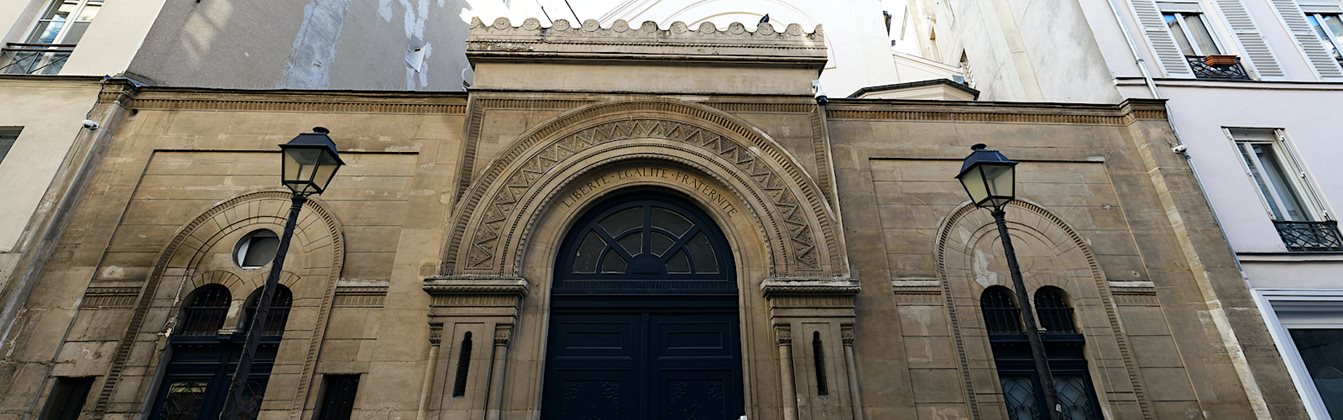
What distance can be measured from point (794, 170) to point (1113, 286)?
457cm

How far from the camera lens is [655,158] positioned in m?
8.63

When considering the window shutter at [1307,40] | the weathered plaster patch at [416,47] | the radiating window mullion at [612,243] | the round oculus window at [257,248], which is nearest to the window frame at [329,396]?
the round oculus window at [257,248]

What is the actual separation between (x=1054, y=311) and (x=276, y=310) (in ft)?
33.6

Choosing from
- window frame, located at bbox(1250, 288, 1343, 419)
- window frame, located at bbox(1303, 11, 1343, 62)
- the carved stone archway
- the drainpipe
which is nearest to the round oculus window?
the carved stone archway

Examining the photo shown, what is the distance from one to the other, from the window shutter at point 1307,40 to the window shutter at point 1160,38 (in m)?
2.29

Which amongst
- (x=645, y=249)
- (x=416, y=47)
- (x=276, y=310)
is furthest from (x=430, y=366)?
(x=416, y=47)

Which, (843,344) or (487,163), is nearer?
(843,344)

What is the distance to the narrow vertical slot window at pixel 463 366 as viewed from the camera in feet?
23.1

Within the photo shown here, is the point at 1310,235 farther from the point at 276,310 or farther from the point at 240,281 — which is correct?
the point at 240,281

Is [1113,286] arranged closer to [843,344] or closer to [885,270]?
[885,270]

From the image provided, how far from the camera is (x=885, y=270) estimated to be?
8.08 meters

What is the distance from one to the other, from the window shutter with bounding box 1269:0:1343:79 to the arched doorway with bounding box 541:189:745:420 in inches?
439

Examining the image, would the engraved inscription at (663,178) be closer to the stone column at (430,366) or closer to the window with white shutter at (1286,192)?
the stone column at (430,366)

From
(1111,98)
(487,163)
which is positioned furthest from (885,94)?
(487,163)
